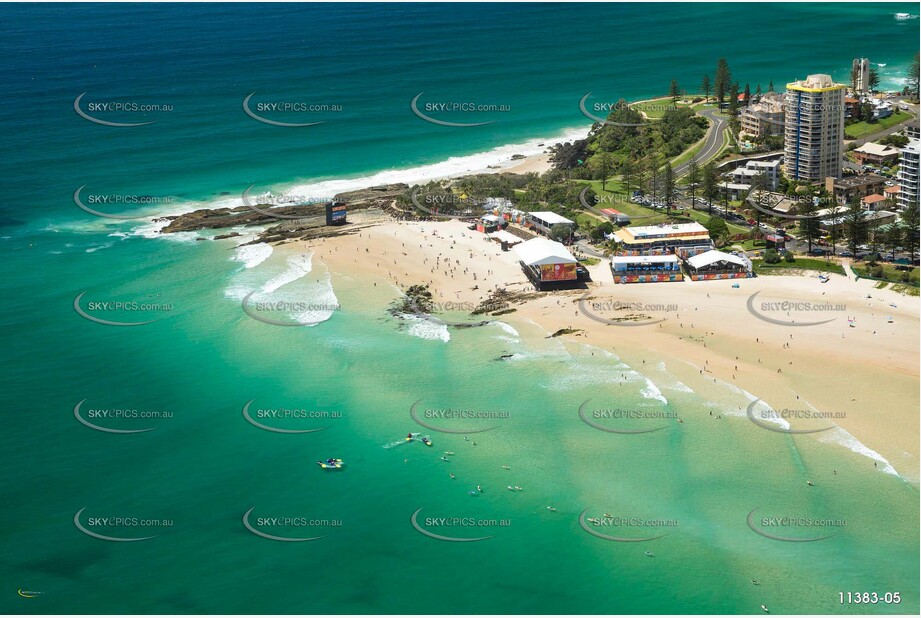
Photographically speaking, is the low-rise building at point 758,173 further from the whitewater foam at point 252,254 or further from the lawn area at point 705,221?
the whitewater foam at point 252,254

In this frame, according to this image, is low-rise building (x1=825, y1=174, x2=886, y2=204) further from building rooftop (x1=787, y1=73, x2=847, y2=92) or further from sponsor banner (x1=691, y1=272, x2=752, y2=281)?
sponsor banner (x1=691, y1=272, x2=752, y2=281)

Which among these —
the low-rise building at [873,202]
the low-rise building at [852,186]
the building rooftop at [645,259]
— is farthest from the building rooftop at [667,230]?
the low-rise building at [873,202]

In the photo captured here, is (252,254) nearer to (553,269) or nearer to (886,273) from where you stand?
(553,269)

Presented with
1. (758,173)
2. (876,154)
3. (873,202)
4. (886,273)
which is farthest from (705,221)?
(876,154)

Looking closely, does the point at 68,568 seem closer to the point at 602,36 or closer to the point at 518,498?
the point at 518,498

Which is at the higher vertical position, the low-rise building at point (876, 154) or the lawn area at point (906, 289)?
the low-rise building at point (876, 154)

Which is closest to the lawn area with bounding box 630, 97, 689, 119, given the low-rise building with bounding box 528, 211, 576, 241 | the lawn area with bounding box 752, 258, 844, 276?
the low-rise building with bounding box 528, 211, 576, 241

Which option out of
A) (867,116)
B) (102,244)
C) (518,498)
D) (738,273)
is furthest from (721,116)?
(518,498)
